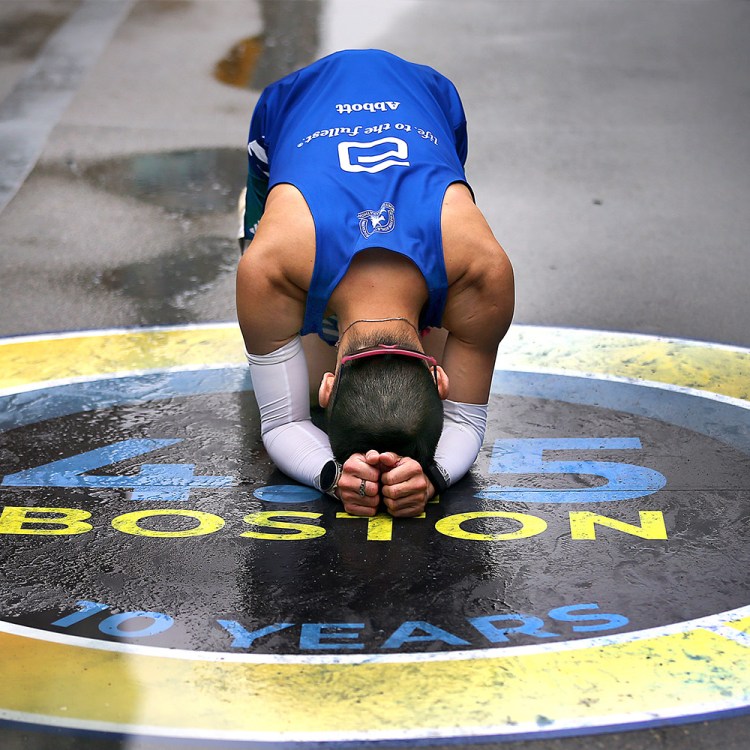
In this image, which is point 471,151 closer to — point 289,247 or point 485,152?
point 485,152

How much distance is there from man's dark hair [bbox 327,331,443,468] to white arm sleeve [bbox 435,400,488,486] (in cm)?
38

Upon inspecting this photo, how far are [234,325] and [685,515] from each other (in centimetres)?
239

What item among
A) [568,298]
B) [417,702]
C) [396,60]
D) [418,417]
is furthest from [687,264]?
[417,702]

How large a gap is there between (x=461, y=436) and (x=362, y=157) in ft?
3.35

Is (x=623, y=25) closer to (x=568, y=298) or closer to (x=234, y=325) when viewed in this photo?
(x=568, y=298)

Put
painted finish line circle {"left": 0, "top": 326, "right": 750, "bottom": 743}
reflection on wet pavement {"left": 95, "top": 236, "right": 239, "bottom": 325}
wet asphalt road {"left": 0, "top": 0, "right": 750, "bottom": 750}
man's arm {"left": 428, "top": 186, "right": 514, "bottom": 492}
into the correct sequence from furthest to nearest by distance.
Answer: wet asphalt road {"left": 0, "top": 0, "right": 750, "bottom": 750} < reflection on wet pavement {"left": 95, "top": 236, "right": 239, "bottom": 325} < man's arm {"left": 428, "top": 186, "right": 514, "bottom": 492} < painted finish line circle {"left": 0, "top": 326, "right": 750, "bottom": 743}

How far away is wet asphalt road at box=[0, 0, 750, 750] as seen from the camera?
5.73 m

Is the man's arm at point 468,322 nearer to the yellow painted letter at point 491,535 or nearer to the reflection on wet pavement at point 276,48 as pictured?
the yellow painted letter at point 491,535

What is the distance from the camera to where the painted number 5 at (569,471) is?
13.0ft

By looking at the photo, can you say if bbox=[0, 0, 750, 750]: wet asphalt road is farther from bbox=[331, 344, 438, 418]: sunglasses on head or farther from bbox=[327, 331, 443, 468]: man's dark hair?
bbox=[331, 344, 438, 418]: sunglasses on head

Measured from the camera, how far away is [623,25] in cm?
1048

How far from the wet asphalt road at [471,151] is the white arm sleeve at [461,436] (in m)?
1.30

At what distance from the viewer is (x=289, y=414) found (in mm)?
4016

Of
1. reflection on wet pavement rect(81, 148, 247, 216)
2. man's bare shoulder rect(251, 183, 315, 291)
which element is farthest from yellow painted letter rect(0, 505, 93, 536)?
reflection on wet pavement rect(81, 148, 247, 216)
